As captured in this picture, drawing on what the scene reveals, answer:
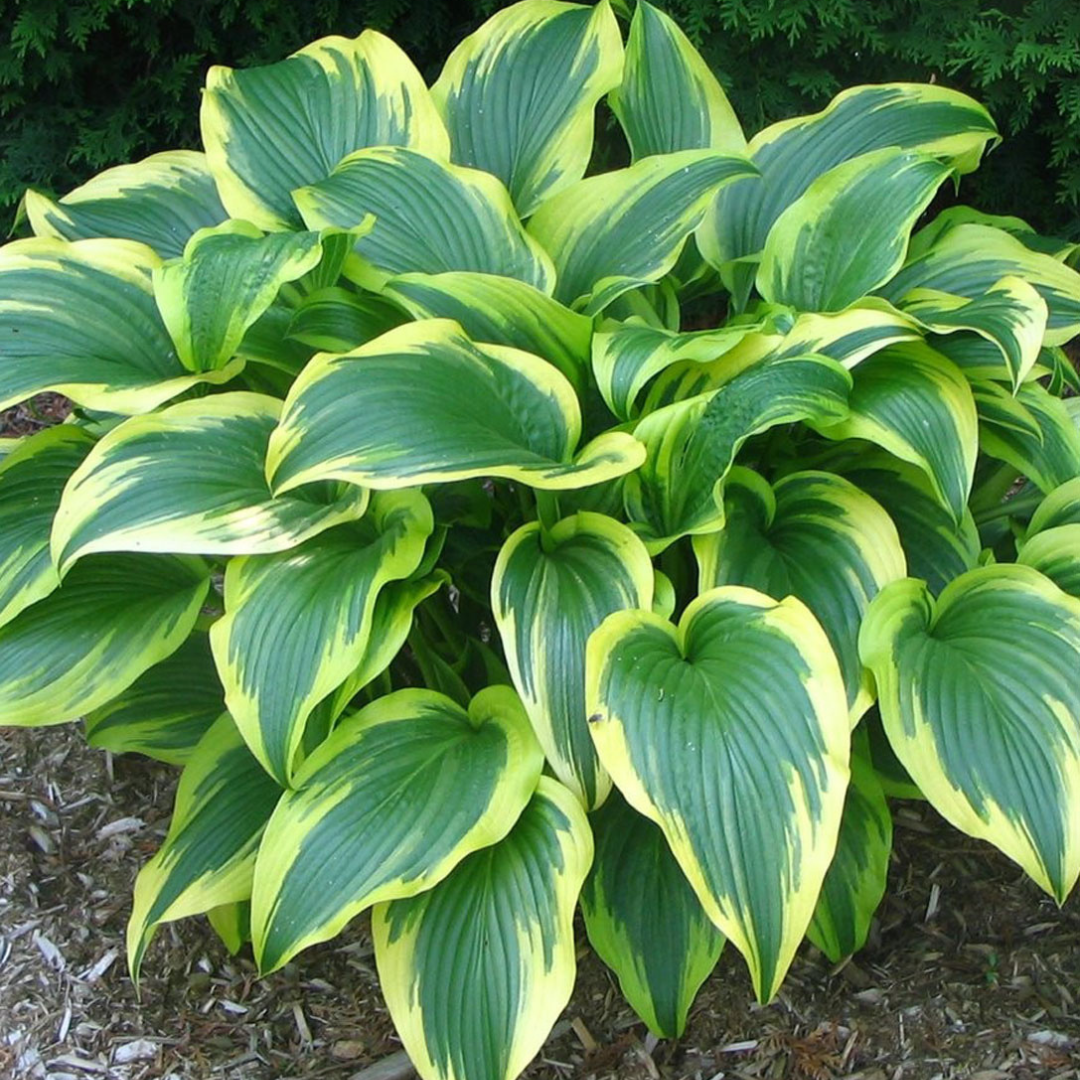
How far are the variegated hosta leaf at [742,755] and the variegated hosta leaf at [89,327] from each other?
64cm

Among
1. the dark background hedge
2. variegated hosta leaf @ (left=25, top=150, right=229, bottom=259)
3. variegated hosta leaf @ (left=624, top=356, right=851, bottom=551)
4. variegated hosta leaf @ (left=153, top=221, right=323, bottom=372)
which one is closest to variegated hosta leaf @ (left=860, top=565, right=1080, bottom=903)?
variegated hosta leaf @ (left=624, top=356, right=851, bottom=551)

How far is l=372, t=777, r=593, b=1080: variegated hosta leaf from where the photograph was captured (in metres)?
1.32

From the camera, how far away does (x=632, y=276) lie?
5.51 ft

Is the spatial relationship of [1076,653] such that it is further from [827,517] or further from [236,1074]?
[236,1074]

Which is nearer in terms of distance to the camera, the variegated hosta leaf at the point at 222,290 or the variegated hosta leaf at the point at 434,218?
the variegated hosta leaf at the point at 222,290

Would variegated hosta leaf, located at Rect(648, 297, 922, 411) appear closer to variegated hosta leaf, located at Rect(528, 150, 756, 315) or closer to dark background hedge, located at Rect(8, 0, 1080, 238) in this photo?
variegated hosta leaf, located at Rect(528, 150, 756, 315)

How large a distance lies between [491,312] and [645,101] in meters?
0.54

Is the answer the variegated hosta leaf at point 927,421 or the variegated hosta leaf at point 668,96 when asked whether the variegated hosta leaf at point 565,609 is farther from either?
the variegated hosta leaf at point 668,96

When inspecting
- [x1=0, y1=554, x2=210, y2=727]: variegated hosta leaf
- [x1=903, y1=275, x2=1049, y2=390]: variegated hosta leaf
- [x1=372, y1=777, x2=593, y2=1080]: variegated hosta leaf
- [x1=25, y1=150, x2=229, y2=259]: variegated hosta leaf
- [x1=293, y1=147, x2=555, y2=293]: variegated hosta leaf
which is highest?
[x1=25, y1=150, x2=229, y2=259]: variegated hosta leaf

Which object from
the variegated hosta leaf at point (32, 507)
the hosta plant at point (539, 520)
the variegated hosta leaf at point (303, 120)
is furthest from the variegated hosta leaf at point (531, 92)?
the variegated hosta leaf at point (32, 507)

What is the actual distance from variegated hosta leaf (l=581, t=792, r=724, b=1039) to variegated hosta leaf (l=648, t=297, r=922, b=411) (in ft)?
1.85

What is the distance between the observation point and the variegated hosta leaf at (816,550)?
1.45 m

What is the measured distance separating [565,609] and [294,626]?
0.29 metres

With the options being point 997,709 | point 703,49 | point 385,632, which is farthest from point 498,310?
point 703,49
